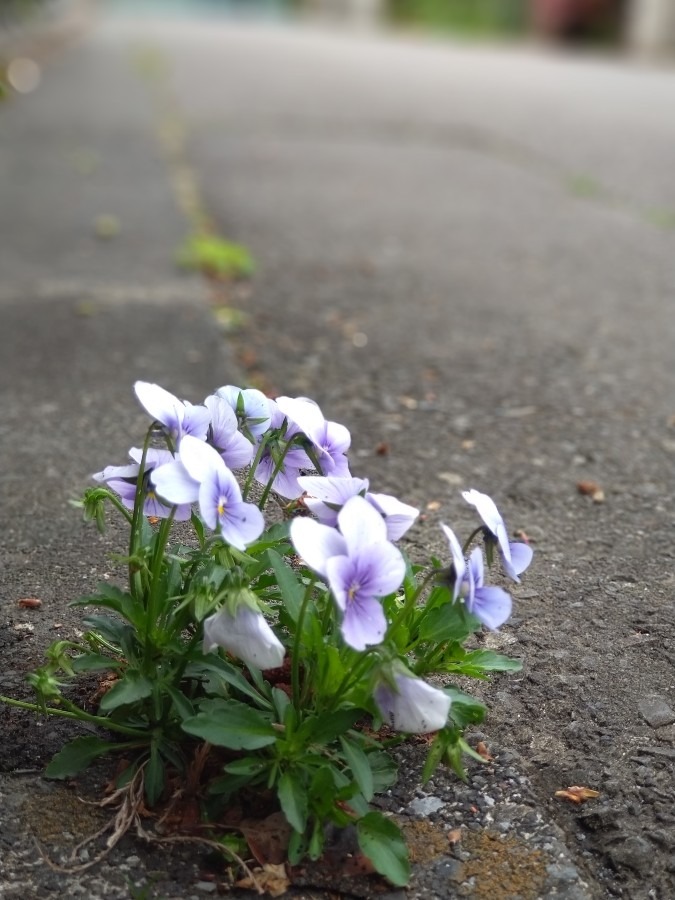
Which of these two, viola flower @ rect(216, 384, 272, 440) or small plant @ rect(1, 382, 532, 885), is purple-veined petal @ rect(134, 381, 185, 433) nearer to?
small plant @ rect(1, 382, 532, 885)

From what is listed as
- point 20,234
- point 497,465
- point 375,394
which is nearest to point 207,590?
point 497,465

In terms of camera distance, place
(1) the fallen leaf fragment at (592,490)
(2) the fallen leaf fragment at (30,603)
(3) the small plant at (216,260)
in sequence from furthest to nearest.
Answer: (3) the small plant at (216,260) → (1) the fallen leaf fragment at (592,490) → (2) the fallen leaf fragment at (30,603)

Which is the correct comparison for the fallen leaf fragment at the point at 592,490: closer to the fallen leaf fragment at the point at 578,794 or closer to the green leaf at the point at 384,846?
the fallen leaf fragment at the point at 578,794

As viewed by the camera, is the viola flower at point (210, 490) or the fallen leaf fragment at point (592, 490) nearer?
the viola flower at point (210, 490)

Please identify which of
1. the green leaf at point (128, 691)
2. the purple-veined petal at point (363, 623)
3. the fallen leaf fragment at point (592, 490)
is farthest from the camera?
the fallen leaf fragment at point (592, 490)

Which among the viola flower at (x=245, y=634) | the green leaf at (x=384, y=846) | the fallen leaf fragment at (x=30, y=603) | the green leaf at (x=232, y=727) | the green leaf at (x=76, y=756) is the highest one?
the viola flower at (x=245, y=634)

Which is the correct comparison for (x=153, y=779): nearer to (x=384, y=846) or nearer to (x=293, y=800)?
(x=293, y=800)

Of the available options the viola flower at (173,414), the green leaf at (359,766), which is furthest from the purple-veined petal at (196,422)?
the green leaf at (359,766)
